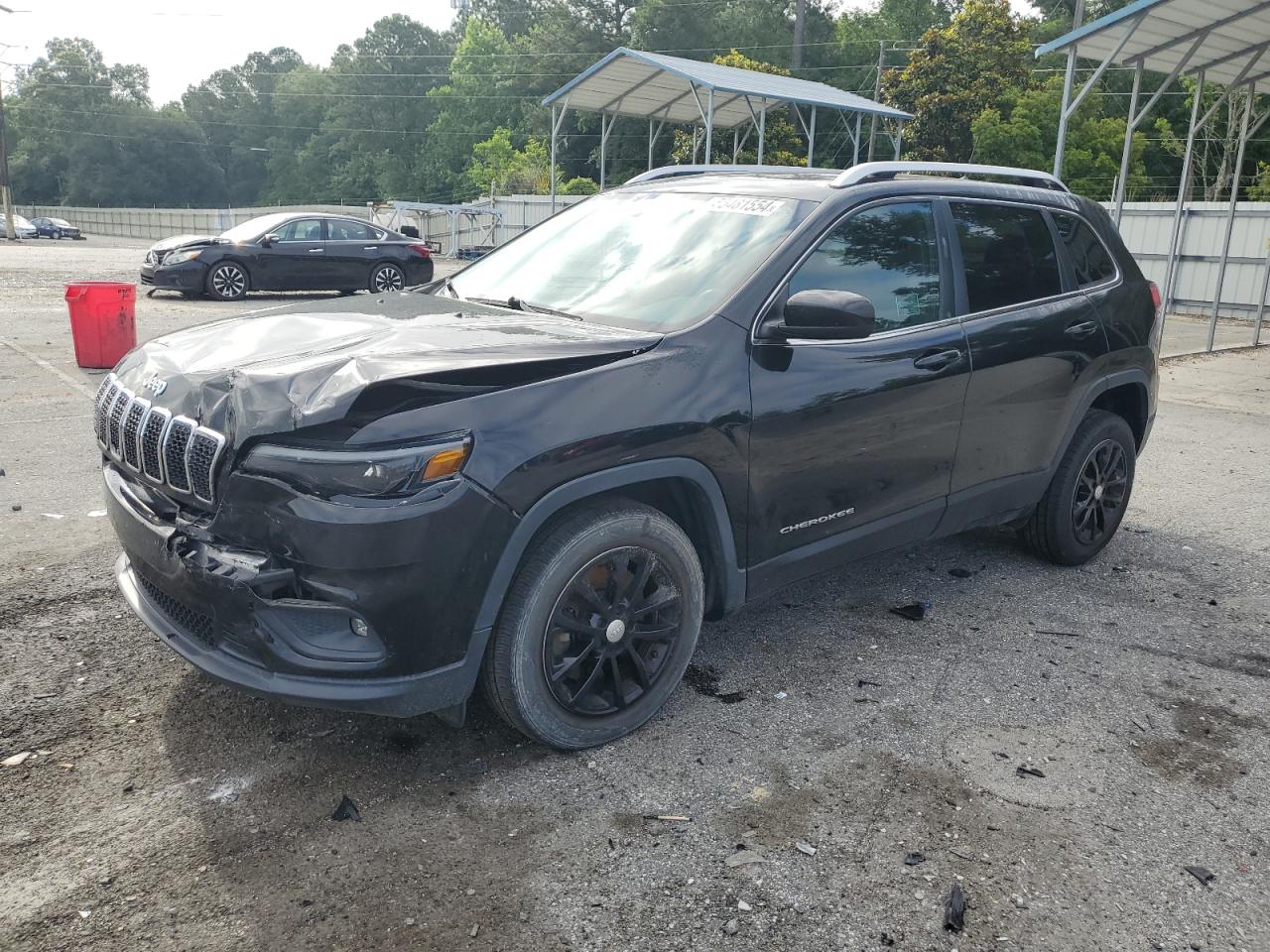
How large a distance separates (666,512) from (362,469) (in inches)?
44.2

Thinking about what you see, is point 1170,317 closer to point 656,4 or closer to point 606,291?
point 606,291

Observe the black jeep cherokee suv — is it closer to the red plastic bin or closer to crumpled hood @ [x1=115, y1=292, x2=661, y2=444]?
crumpled hood @ [x1=115, y1=292, x2=661, y2=444]

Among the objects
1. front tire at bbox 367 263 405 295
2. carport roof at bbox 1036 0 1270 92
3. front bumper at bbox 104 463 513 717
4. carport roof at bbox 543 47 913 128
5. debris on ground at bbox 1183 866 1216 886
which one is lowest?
debris on ground at bbox 1183 866 1216 886

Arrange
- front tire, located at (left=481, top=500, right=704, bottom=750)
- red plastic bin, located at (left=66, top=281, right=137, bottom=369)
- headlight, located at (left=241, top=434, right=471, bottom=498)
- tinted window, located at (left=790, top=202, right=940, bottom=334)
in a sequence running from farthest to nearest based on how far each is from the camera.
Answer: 1. red plastic bin, located at (left=66, top=281, right=137, bottom=369)
2. tinted window, located at (left=790, top=202, right=940, bottom=334)
3. front tire, located at (left=481, top=500, right=704, bottom=750)
4. headlight, located at (left=241, top=434, right=471, bottom=498)

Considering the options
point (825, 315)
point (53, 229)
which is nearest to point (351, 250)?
point (825, 315)

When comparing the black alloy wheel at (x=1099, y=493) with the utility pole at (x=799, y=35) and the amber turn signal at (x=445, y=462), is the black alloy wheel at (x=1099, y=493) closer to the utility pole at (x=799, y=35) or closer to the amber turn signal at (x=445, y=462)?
the amber turn signal at (x=445, y=462)

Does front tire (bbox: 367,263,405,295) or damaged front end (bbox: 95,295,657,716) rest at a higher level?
damaged front end (bbox: 95,295,657,716)

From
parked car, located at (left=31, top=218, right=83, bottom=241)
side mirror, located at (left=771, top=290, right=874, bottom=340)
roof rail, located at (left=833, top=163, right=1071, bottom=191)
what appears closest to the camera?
side mirror, located at (left=771, top=290, right=874, bottom=340)

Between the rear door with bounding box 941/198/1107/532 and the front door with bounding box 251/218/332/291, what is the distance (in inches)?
569

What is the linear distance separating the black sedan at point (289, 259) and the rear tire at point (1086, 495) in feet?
42.2

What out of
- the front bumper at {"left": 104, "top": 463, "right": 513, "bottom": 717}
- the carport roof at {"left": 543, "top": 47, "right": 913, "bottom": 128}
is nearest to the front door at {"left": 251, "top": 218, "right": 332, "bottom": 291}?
the carport roof at {"left": 543, "top": 47, "right": 913, "bottom": 128}

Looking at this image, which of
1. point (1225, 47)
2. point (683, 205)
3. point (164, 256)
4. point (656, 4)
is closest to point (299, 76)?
point (656, 4)

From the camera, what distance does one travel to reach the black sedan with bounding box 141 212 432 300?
1594cm

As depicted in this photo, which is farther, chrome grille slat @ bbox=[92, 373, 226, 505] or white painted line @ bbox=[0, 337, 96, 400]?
white painted line @ bbox=[0, 337, 96, 400]
